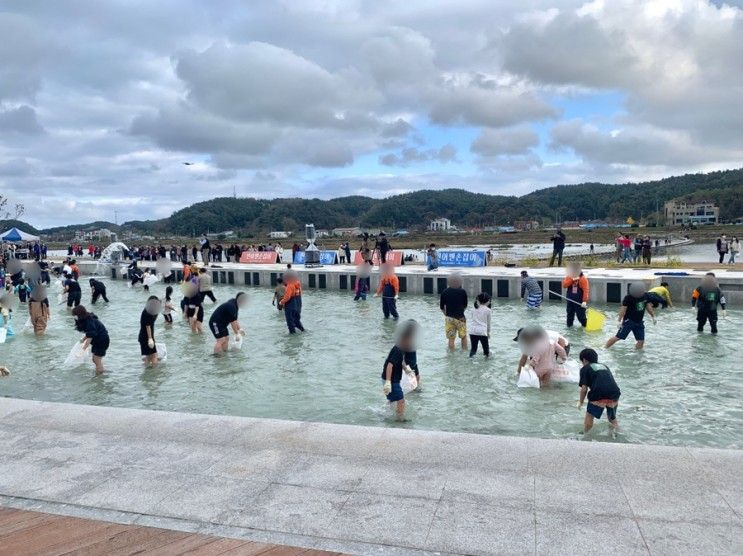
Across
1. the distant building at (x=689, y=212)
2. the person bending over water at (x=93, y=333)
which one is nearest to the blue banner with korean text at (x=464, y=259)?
the person bending over water at (x=93, y=333)

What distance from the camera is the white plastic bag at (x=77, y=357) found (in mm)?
12422

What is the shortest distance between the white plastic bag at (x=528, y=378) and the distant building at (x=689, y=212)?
476 ft

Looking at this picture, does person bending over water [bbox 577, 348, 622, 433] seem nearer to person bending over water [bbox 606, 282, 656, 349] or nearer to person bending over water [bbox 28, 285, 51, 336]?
person bending over water [bbox 606, 282, 656, 349]

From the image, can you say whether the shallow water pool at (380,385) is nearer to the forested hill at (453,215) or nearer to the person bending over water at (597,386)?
the person bending over water at (597,386)

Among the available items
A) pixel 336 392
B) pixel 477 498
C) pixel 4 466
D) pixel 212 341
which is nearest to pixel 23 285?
pixel 212 341

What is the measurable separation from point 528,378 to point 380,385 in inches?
104

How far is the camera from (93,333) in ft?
38.2

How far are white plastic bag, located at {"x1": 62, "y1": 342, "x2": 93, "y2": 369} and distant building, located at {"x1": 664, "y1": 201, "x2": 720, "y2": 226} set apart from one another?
5811 inches

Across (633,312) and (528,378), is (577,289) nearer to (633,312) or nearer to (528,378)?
(633,312)

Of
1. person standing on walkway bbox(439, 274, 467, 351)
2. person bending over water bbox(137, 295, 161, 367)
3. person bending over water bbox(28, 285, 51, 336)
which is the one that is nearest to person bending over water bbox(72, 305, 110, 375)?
person bending over water bbox(137, 295, 161, 367)

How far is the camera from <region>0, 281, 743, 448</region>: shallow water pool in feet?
28.7

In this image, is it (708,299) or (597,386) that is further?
(708,299)

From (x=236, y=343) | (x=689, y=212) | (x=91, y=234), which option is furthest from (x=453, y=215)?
(x=236, y=343)

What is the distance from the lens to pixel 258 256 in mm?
38844
